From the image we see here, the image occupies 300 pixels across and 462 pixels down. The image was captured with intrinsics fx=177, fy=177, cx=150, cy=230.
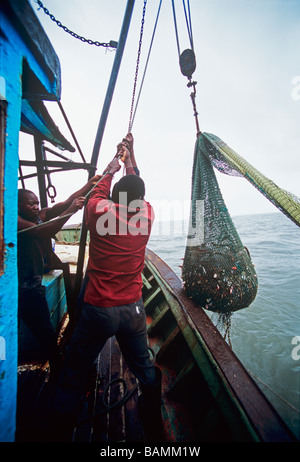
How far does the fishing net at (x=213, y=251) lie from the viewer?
2158 mm

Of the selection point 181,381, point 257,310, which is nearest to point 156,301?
point 181,381

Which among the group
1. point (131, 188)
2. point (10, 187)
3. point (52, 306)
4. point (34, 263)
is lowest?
point (52, 306)

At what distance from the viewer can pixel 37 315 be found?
82.4 inches

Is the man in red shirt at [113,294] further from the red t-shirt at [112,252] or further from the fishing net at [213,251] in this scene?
the fishing net at [213,251]

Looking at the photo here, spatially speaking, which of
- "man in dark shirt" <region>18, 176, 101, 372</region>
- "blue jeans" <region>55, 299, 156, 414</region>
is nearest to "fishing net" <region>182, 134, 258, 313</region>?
"blue jeans" <region>55, 299, 156, 414</region>

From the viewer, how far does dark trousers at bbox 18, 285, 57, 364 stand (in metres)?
2.04

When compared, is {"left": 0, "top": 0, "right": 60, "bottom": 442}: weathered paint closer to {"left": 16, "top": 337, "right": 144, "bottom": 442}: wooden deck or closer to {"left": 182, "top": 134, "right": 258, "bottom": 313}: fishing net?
{"left": 16, "top": 337, "right": 144, "bottom": 442}: wooden deck

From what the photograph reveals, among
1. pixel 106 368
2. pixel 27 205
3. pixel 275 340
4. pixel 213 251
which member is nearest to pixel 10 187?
pixel 27 205

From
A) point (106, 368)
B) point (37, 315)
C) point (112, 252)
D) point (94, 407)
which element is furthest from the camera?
point (106, 368)

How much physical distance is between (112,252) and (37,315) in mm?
1327

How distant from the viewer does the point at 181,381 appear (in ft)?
7.00

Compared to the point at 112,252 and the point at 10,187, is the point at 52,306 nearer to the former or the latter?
the point at 112,252

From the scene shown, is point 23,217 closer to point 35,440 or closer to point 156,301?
point 35,440
